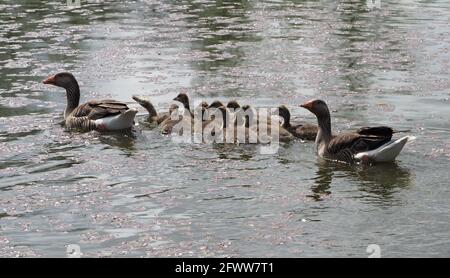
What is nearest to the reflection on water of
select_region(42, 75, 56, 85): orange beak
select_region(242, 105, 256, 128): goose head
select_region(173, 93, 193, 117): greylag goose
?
select_region(242, 105, 256, 128): goose head

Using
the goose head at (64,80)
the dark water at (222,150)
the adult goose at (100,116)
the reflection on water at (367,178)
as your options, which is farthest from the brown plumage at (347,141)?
the goose head at (64,80)

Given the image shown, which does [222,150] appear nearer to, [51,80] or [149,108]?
[149,108]

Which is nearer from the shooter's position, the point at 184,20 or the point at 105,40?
the point at 105,40

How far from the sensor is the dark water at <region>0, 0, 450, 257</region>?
1059 centimetres

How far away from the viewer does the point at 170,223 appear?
433 inches

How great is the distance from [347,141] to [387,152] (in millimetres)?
655

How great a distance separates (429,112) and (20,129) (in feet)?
23.1

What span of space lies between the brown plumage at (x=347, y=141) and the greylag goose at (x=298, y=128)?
2.62 feet

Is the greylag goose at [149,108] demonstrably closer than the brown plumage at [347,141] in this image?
No

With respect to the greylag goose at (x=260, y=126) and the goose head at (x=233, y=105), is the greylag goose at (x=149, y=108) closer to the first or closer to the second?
the goose head at (x=233, y=105)

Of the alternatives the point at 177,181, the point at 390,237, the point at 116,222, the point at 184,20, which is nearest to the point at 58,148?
the point at 177,181

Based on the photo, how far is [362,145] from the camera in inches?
534

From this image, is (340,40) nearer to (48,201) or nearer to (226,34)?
(226,34)

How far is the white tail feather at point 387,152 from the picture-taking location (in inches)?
523
